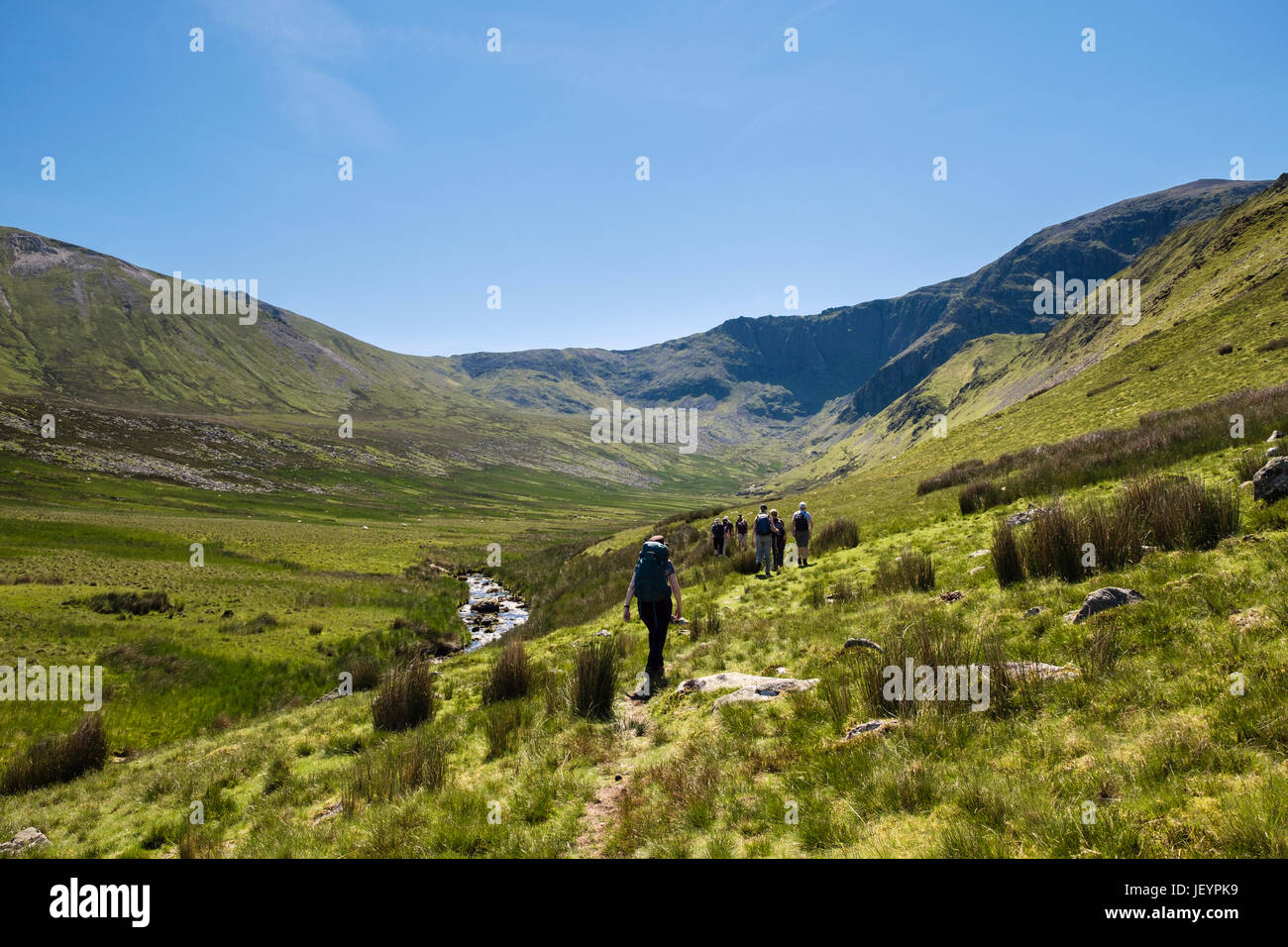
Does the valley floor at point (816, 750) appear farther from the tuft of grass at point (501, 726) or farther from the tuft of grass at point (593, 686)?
the tuft of grass at point (593, 686)

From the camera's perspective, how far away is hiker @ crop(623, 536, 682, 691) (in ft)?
35.1

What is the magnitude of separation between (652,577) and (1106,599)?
710cm

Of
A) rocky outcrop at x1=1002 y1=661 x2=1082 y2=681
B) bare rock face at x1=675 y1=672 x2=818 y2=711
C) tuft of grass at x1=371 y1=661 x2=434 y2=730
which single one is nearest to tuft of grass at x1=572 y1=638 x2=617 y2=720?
bare rock face at x1=675 y1=672 x2=818 y2=711

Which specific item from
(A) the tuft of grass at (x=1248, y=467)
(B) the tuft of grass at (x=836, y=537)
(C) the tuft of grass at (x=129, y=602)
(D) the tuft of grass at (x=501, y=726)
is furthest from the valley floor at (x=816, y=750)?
(C) the tuft of grass at (x=129, y=602)

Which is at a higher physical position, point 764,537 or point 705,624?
point 764,537

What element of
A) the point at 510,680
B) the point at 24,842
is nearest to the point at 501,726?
the point at 510,680

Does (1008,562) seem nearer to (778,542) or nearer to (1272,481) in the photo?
(1272,481)

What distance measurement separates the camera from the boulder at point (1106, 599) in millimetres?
7691

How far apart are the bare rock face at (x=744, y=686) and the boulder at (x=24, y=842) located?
1037cm

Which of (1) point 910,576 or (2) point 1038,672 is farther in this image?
(1) point 910,576

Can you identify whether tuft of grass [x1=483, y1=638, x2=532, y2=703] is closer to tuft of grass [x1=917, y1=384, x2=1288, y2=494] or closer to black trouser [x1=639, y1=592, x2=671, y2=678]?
black trouser [x1=639, y1=592, x2=671, y2=678]

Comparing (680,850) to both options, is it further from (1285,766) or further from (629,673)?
(629,673)

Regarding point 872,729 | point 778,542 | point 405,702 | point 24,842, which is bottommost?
point 24,842

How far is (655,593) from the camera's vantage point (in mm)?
10688
